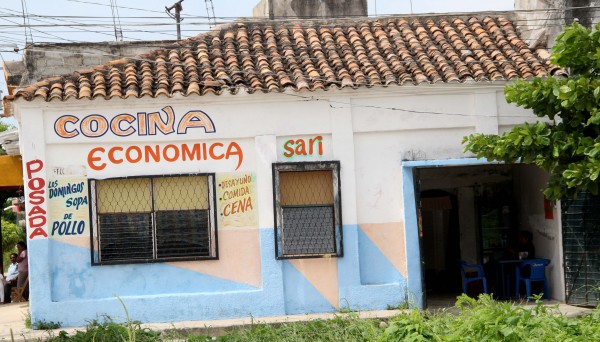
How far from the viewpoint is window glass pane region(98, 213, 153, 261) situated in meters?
16.6

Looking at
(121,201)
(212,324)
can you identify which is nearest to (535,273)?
(212,324)

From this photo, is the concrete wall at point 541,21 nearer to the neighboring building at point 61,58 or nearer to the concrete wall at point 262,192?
the concrete wall at point 262,192

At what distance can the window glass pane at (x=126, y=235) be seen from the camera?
16.6 metres

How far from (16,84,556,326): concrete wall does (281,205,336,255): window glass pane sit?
0.80 feet

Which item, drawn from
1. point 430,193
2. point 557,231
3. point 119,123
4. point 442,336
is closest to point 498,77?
point 557,231

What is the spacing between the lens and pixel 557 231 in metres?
17.3

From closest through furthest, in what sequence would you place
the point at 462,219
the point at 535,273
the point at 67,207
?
the point at 67,207 → the point at 535,273 → the point at 462,219

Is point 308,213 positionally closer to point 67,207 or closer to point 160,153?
point 160,153

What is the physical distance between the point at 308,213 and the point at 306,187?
44 cm

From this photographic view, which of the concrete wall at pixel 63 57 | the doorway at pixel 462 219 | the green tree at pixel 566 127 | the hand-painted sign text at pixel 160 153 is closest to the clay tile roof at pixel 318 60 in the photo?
the hand-painted sign text at pixel 160 153

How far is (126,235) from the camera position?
54.6 feet

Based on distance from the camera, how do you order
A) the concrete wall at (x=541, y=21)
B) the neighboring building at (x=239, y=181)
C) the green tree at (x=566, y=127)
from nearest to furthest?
the green tree at (x=566, y=127) → the neighboring building at (x=239, y=181) → the concrete wall at (x=541, y=21)

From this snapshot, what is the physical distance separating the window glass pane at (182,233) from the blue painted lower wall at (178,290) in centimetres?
30

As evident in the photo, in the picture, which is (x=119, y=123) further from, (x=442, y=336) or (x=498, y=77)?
(x=442, y=336)
